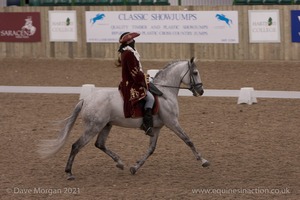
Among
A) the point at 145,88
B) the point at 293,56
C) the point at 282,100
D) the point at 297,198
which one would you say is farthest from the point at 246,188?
the point at 293,56

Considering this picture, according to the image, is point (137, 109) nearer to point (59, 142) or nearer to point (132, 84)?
point (132, 84)

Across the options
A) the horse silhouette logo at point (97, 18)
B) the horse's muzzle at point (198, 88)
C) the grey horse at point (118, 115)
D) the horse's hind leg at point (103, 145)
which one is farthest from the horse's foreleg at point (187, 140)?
the horse silhouette logo at point (97, 18)

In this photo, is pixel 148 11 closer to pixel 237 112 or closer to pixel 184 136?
pixel 237 112

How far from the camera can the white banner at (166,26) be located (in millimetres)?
26953

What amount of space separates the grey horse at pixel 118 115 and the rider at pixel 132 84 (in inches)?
5.7

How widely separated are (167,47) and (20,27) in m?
5.85

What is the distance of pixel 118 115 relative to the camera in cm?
1313

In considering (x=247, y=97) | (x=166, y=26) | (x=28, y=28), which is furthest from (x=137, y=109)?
(x=28, y=28)

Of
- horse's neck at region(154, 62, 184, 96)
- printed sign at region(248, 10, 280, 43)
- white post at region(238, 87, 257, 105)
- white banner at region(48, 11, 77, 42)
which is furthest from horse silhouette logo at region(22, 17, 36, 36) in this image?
horse's neck at region(154, 62, 184, 96)

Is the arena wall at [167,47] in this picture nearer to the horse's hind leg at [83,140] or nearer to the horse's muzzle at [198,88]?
the horse's muzzle at [198,88]

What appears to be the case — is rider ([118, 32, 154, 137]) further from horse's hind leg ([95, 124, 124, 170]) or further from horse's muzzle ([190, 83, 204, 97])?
horse's muzzle ([190, 83, 204, 97])

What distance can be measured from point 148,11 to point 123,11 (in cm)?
95

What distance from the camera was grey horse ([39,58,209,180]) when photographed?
42.9 ft

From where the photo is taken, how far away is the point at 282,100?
67.2 feet
